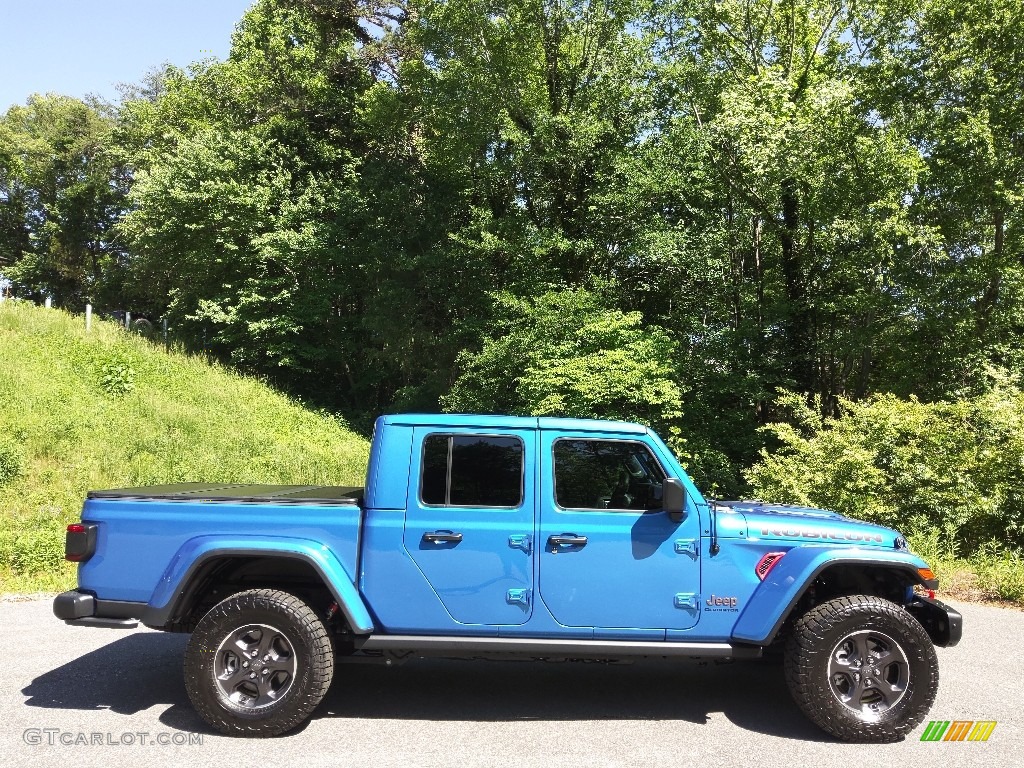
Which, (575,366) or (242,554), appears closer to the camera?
(242,554)

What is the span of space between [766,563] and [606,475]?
1095 millimetres

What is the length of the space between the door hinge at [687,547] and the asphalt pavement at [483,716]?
1046 millimetres

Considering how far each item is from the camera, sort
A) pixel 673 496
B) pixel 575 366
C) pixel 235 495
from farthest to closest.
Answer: pixel 575 366 < pixel 235 495 < pixel 673 496

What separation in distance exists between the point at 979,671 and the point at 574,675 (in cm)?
307

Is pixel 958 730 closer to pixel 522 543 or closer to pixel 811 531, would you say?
pixel 811 531

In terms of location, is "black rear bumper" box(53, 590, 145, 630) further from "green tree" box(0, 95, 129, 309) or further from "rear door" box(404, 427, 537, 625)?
"green tree" box(0, 95, 129, 309)

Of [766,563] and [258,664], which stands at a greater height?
[766,563]

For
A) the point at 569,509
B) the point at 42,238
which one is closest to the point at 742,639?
the point at 569,509

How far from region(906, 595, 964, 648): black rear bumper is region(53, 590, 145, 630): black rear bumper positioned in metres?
4.82

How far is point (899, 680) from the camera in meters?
4.50

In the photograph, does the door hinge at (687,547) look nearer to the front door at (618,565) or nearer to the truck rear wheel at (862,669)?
the front door at (618,565)

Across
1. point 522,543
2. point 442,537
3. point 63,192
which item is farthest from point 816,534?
point 63,192

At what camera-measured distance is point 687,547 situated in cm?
458

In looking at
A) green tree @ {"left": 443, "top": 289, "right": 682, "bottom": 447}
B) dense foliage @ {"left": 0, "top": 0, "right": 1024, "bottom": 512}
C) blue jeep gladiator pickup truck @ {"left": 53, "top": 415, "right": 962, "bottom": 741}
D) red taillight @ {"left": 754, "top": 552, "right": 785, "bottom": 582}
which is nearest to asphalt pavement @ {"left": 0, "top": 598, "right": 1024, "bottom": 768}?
blue jeep gladiator pickup truck @ {"left": 53, "top": 415, "right": 962, "bottom": 741}
